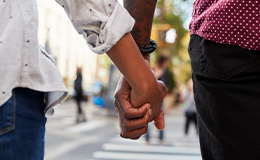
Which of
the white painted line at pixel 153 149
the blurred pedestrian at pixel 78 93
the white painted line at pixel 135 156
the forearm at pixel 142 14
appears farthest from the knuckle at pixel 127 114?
the blurred pedestrian at pixel 78 93

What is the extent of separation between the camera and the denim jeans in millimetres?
1110

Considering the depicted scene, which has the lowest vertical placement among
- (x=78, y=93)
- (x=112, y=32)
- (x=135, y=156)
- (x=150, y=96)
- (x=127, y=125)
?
(x=135, y=156)

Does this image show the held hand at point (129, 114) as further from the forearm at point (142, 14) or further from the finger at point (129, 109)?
the forearm at point (142, 14)

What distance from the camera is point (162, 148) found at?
7.45 meters

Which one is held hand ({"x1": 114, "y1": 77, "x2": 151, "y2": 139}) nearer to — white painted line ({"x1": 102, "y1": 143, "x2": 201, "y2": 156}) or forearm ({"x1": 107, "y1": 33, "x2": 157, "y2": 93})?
forearm ({"x1": 107, "y1": 33, "x2": 157, "y2": 93})

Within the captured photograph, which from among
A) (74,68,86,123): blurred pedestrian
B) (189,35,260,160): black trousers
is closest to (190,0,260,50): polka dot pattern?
(189,35,260,160): black trousers

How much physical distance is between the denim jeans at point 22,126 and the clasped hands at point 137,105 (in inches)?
13.7

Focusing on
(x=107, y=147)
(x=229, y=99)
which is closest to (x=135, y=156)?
(x=107, y=147)

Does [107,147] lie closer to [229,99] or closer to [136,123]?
[136,123]

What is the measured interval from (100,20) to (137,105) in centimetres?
40

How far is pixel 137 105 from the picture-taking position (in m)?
1.37

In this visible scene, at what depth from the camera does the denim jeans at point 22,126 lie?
111cm

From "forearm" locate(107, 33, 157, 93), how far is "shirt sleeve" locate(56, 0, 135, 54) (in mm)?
39

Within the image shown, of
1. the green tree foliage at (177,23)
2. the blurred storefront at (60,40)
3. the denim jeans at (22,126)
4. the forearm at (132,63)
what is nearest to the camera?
the denim jeans at (22,126)
